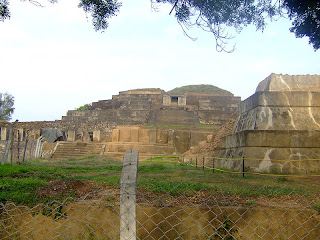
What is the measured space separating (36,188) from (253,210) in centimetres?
302

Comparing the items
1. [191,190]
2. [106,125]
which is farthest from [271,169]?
[106,125]

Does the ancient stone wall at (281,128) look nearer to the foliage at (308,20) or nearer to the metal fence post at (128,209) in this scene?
the foliage at (308,20)

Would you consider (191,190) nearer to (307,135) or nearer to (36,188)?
(36,188)

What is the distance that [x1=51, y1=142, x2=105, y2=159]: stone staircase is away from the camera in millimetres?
18062

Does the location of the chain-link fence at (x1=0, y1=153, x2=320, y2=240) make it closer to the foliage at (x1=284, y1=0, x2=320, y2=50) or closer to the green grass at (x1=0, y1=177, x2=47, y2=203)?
the green grass at (x1=0, y1=177, x2=47, y2=203)

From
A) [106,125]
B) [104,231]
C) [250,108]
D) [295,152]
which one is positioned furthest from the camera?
[106,125]

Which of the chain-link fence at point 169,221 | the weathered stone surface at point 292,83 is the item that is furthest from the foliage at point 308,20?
the chain-link fence at point 169,221

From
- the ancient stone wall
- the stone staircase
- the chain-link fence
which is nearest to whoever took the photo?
the chain-link fence

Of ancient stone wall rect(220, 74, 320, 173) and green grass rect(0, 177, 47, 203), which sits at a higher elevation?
ancient stone wall rect(220, 74, 320, 173)

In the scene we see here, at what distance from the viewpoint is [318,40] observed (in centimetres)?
770

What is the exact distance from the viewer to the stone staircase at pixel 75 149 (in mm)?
18062

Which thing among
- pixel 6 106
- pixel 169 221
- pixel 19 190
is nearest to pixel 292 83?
pixel 169 221

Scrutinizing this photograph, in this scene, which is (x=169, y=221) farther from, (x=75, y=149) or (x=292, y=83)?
(x=75, y=149)

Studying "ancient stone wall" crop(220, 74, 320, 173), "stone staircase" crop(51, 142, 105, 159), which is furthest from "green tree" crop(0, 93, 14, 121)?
"ancient stone wall" crop(220, 74, 320, 173)
